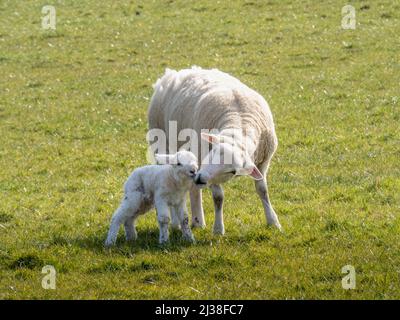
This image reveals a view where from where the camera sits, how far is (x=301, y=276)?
9922mm

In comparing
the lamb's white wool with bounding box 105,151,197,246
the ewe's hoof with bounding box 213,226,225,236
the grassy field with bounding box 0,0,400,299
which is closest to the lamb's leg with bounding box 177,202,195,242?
the lamb's white wool with bounding box 105,151,197,246

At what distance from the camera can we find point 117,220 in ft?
36.9

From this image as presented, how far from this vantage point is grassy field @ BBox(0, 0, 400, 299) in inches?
402

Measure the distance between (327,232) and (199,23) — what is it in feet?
65.6

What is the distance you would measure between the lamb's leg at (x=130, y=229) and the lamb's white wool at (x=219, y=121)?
1156 mm

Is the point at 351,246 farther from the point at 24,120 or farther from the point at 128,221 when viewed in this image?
the point at 24,120

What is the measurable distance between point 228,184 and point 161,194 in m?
4.39

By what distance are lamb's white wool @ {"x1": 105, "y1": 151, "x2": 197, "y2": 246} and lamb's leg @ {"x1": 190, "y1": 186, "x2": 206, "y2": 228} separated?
97 cm

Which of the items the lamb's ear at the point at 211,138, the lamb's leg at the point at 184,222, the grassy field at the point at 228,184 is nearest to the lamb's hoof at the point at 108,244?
the grassy field at the point at 228,184

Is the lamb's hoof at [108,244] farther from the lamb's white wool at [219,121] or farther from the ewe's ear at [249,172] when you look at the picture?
the ewe's ear at [249,172]

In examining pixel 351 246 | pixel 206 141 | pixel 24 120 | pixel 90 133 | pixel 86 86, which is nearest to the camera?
pixel 351 246

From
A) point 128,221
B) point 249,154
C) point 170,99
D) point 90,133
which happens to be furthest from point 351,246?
point 90,133

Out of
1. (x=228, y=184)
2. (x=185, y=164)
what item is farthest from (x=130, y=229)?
(x=228, y=184)

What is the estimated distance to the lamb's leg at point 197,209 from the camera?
497 inches
